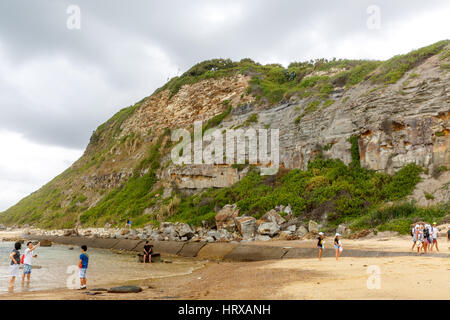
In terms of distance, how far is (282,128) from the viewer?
3616 cm

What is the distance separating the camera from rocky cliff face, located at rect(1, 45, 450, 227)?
78.8 feet

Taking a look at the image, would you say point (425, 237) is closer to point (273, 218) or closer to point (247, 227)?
point (273, 218)

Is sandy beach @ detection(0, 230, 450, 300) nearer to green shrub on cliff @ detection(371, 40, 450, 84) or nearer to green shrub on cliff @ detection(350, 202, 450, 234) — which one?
green shrub on cliff @ detection(350, 202, 450, 234)

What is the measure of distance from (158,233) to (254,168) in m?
12.4

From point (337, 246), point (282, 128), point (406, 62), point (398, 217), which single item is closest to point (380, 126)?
point (398, 217)

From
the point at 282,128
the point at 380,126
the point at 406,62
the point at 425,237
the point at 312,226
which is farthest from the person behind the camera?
the point at 282,128

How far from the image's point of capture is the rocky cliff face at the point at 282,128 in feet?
78.8

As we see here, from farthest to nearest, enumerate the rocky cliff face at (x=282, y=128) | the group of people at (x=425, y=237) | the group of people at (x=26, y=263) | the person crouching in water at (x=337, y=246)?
1. the rocky cliff face at (x=282, y=128)
2. the person crouching in water at (x=337, y=246)
3. the group of people at (x=425, y=237)
4. the group of people at (x=26, y=263)

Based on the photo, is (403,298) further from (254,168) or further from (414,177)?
(254,168)

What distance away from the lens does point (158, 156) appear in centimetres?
5012

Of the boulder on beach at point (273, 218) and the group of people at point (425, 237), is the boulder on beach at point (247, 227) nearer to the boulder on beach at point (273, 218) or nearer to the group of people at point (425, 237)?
the boulder on beach at point (273, 218)

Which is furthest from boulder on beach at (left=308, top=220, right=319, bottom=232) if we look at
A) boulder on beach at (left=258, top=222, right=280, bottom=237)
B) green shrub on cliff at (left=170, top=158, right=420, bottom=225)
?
boulder on beach at (left=258, top=222, right=280, bottom=237)

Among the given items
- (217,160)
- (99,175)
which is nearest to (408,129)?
(217,160)

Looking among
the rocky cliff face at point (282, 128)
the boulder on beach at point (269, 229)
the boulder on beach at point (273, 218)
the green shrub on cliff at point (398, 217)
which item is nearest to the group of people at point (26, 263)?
the boulder on beach at point (269, 229)
